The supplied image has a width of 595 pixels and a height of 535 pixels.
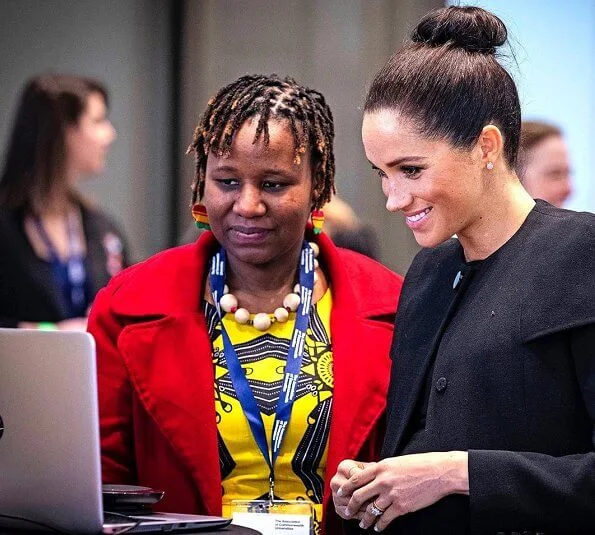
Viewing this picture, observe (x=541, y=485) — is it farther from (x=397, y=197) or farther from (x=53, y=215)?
(x=53, y=215)

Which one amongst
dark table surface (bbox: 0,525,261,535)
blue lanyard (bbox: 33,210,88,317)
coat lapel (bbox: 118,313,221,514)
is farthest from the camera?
blue lanyard (bbox: 33,210,88,317)

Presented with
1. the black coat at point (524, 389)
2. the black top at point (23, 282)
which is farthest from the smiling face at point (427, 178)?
the black top at point (23, 282)

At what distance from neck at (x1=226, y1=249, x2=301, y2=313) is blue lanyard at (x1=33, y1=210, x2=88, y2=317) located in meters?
2.63

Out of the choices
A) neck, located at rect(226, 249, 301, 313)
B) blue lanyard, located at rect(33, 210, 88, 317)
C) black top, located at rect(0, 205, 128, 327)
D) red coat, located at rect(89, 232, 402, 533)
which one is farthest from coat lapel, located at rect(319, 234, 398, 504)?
blue lanyard, located at rect(33, 210, 88, 317)

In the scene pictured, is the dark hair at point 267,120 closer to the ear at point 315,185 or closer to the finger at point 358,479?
the ear at point 315,185

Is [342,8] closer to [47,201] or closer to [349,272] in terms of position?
[47,201]

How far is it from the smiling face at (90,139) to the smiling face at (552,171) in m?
2.04

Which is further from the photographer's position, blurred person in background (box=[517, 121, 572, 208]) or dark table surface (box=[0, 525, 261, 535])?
blurred person in background (box=[517, 121, 572, 208])

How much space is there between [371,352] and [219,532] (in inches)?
27.6

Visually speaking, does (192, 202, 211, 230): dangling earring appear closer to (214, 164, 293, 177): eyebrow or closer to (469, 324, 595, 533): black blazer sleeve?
(214, 164, 293, 177): eyebrow

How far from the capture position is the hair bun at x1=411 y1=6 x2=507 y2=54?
6.88 feet

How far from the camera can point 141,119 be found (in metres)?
5.85

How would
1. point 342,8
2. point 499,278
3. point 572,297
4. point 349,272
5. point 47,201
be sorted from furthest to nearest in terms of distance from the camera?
point 342,8 < point 47,201 < point 349,272 < point 499,278 < point 572,297

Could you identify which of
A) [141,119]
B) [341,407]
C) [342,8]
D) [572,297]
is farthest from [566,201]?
[572,297]
